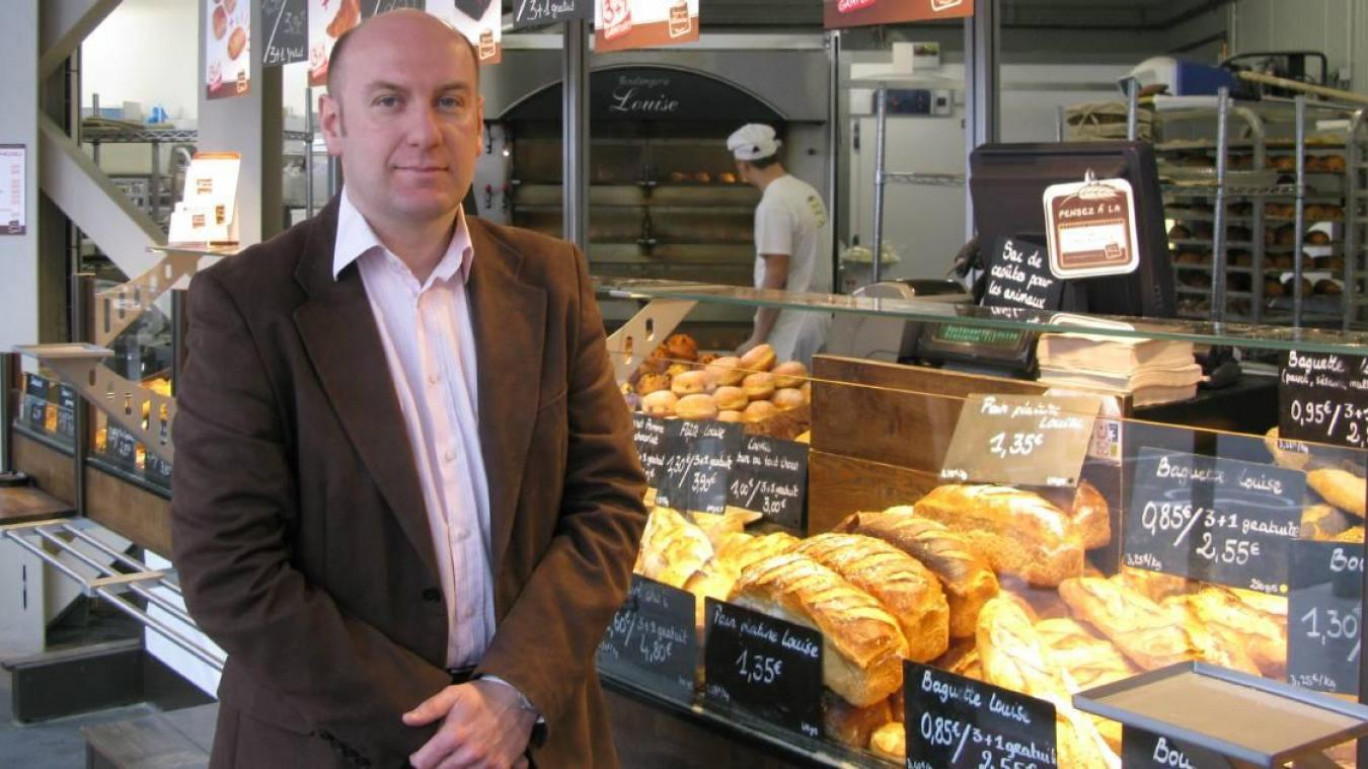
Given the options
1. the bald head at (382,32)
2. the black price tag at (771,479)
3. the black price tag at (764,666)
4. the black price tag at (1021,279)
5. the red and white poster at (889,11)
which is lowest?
the black price tag at (764,666)

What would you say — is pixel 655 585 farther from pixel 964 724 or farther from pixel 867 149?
pixel 867 149

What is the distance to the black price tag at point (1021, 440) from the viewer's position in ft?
6.28

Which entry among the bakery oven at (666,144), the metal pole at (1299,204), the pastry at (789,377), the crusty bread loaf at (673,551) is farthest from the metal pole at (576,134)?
the bakery oven at (666,144)

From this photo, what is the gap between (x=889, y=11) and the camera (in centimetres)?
275

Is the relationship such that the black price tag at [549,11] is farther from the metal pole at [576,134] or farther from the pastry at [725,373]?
the pastry at [725,373]

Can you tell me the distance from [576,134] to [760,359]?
0.91m

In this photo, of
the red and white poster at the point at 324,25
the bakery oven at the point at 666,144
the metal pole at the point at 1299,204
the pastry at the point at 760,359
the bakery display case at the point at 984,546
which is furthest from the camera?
the bakery oven at the point at 666,144

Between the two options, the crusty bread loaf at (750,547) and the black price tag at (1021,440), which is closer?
the black price tag at (1021,440)

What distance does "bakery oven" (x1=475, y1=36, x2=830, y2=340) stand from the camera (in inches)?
294

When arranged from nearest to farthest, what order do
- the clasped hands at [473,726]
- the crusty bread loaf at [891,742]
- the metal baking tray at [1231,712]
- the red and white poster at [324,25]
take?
the metal baking tray at [1231,712] → the clasped hands at [473,726] → the crusty bread loaf at [891,742] → the red and white poster at [324,25]

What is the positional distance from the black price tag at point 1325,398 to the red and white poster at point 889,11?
793 mm

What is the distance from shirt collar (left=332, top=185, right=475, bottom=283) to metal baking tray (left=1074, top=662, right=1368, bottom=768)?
782 millimetres

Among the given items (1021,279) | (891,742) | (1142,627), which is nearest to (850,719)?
(891,742)

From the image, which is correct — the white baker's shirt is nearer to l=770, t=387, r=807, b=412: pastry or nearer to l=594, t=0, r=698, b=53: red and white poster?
l=770, t=387, r=807, b=412: pastry
